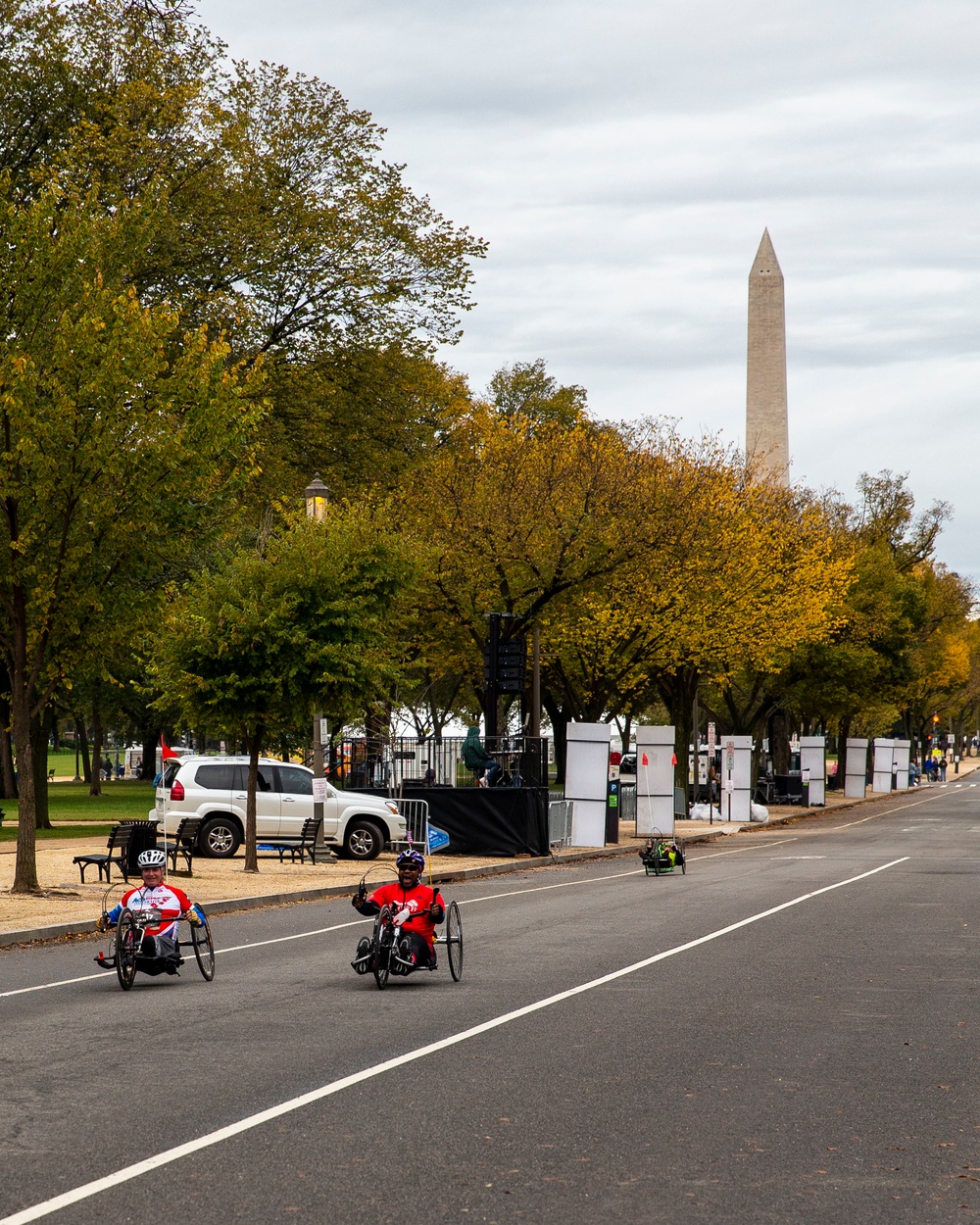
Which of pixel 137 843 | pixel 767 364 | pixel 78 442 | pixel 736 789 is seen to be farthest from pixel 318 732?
pixel 767 364

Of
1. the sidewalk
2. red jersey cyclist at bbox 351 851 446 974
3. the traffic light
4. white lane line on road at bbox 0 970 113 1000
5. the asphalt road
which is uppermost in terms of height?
the traffic light

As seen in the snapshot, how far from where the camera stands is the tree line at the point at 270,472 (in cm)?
2050

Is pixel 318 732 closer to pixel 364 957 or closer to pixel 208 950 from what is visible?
pixel 208 950

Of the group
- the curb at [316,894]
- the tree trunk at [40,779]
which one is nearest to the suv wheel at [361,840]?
the curb at [316,894]

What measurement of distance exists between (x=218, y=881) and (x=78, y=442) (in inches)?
300

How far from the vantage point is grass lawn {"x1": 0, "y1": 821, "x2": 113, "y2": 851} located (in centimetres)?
3531

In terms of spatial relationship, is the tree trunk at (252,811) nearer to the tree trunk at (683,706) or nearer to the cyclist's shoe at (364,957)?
the cyclist's shoe at (364,957)

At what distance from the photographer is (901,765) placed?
8938cm

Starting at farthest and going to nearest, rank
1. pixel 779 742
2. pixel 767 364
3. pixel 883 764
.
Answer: pixel 883 764
pixel 779 742
pixel 767 364

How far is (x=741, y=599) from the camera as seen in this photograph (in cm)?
4578

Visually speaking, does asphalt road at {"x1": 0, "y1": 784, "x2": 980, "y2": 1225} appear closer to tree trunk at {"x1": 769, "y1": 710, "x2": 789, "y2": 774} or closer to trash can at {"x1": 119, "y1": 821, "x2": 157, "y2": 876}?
trash can at {"x1": 119, "y1": 821, "x2": 157, "y2": 876}

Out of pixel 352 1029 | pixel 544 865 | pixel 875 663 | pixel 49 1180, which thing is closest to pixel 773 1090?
pixel 352 1029

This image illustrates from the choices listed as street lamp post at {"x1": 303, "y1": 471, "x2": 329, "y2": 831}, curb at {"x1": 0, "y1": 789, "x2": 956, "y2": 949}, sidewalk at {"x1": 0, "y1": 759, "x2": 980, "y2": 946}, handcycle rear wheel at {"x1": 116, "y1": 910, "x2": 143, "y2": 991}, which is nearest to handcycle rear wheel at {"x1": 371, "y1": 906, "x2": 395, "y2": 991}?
handcycle rear wheel at {"x1": 116, "y1": 910, "x2": 143, "y2": 991}

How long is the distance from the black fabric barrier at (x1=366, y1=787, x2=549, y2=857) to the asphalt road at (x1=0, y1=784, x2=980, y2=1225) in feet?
45.9
